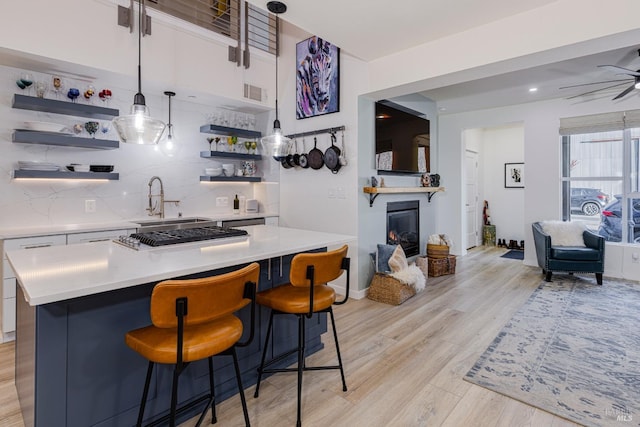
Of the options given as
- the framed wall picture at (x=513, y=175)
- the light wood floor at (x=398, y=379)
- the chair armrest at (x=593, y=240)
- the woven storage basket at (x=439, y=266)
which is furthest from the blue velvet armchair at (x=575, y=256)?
the framed wall picture at (x=513, y=175)

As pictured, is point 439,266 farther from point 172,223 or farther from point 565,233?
point 172,223

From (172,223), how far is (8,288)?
5.15ft

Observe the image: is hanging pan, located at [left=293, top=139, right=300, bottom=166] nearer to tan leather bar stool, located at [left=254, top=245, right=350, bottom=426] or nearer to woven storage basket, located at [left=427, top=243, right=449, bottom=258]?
woven storage basket, located at [left=427, top=243, right=449, bottom=258]

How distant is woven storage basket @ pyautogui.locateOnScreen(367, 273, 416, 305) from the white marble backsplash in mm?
1917

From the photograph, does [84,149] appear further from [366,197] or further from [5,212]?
[366,197]

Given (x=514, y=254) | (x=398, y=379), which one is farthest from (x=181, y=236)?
(x=514, y=254)

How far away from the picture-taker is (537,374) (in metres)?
2.42

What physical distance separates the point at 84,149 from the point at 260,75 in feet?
7.60

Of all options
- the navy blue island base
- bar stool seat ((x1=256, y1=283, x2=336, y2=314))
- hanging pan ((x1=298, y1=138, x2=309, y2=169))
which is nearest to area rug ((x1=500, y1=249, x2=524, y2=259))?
hanging pan ((x1=298, y1=138, x2=309, y2=169))

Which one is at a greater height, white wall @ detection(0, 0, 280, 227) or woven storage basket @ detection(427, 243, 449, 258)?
white wall @ detection(0, 0, 280, 227)

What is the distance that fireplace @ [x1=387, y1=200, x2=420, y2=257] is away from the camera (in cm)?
463

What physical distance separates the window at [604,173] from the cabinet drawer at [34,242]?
668 cm

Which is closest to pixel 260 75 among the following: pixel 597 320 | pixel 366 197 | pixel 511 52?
pixel 366 197

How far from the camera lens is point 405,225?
4.98 metres
